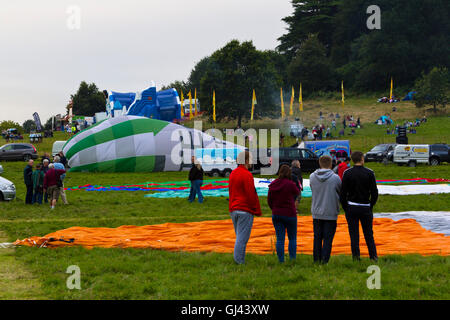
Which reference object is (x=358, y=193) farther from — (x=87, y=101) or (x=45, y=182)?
(x=87, y=101)

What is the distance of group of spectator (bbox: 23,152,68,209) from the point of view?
17.9m

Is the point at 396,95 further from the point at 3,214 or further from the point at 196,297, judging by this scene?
the point at 196,297

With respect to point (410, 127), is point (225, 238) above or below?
below

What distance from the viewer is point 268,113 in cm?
7381

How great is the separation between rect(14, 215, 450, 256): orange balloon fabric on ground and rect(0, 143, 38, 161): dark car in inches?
1169

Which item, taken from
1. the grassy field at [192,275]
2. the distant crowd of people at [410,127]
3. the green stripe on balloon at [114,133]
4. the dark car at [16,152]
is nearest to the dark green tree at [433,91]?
the distant crowd of people at [410,127]

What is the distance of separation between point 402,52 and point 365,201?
3212 inches

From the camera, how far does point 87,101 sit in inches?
4582

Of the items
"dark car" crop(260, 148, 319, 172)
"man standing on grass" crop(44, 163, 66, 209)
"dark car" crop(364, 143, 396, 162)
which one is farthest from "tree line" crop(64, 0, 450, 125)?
"man standing on grass" crop(44, 163, 66, 209)

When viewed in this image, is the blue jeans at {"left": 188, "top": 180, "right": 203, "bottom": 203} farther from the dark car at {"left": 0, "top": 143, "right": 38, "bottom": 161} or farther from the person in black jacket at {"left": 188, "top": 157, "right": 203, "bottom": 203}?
the dark car at {"left": 0, "top": 143, "right": 38, "bottom": 161}

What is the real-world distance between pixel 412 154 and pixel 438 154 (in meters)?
1.92

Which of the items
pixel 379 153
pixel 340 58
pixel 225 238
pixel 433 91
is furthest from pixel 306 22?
pixel 225 238

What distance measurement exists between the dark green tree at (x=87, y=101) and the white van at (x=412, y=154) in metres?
90.4

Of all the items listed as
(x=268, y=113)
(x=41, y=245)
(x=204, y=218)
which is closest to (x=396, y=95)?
(x=268, y=113)
